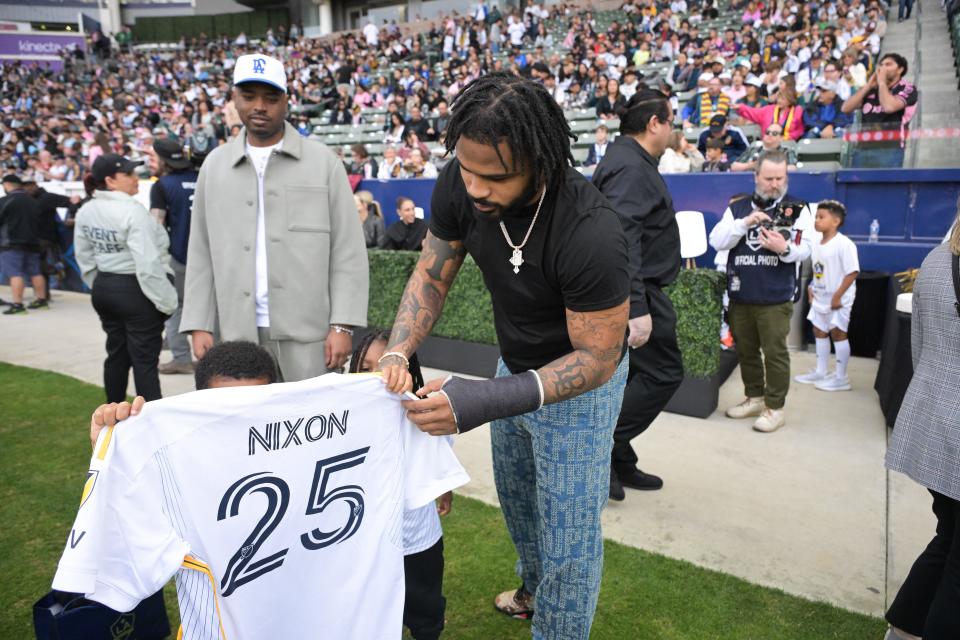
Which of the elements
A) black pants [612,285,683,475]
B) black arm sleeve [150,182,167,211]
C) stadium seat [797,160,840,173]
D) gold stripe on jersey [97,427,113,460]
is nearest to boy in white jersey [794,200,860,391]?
stadium seat [797,160,840,173]

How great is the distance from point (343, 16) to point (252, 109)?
39.6 m

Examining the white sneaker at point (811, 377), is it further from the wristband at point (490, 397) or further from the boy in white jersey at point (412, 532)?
the wristband at point (490, 397)

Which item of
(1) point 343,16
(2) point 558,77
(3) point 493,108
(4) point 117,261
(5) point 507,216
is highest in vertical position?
(1) point 343,16

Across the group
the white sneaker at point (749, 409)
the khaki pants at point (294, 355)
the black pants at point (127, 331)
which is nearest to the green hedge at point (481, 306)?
the white sneaker at point (749, 409)

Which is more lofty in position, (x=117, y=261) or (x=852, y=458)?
(x=117, y=261)

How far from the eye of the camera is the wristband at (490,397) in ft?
5.71

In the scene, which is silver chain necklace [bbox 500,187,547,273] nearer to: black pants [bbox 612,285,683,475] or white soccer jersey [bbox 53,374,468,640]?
white soccer jersey [bbox 53,374,468,640]

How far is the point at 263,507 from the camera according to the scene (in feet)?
5.48

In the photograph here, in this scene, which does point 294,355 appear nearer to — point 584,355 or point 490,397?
point 490,397

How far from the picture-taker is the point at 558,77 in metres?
17.1

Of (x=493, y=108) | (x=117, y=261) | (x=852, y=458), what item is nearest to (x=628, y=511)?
(x=852, y=458)

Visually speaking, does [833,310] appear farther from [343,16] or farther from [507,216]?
[343,16]

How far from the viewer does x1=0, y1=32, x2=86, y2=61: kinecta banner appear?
39969mm

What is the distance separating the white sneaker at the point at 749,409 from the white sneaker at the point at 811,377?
1.10 metres
